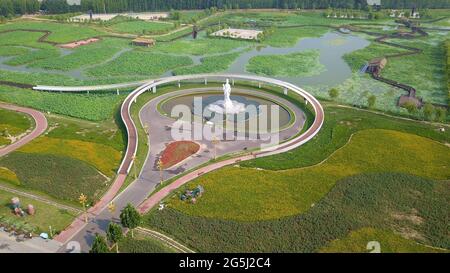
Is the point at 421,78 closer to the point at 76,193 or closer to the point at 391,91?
the point at 391,91

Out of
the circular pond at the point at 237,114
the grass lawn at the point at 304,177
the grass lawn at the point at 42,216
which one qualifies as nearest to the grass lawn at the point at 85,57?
the circular pond at the point at 237,114

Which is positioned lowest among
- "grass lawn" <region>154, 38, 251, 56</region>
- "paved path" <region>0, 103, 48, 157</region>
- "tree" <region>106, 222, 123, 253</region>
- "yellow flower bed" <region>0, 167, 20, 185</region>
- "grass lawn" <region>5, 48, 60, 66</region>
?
"tree" <region>106, 222, 123, 253</region>

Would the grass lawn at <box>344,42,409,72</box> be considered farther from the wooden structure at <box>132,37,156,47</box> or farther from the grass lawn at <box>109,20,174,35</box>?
the grass lawn at <box>109,20,174,35</box>

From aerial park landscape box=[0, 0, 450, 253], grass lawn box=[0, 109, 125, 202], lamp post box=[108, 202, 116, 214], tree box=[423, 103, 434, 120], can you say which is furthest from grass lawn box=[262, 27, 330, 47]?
lamp post box=[108, 202, 116, 214]

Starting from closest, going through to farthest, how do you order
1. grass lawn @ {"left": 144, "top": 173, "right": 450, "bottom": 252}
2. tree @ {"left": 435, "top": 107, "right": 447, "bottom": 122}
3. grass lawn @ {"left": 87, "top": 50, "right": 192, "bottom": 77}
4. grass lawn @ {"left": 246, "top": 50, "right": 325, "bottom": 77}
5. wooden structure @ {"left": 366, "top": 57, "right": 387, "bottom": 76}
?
1. grass lawn @ {"left": 144, "top": 173, "right": 450, "bottom": 252}
2. tree @ {"left": 435, "top": 107, "right": 447, "bottom": 122}
3. wooden structure @ {"left": 366, "top": 57, "right": 387, "bottom": 76}
4. grass lawn @ {"left": 87, "top": 50, "right": 192, "bottom": 77}
5. grass lawn @ {"left": 246, "top": 50, "right": 325, "bottom": 77}

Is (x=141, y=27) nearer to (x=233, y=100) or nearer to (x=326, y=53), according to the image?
(x=326, y=53)

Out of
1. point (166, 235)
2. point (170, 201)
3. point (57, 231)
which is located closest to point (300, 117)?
point (170, 201)

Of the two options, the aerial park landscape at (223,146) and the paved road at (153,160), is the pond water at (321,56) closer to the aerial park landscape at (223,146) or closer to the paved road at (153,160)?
the aerial park landscape at (223,146)

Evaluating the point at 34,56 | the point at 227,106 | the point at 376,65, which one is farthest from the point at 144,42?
the point at 376,65
